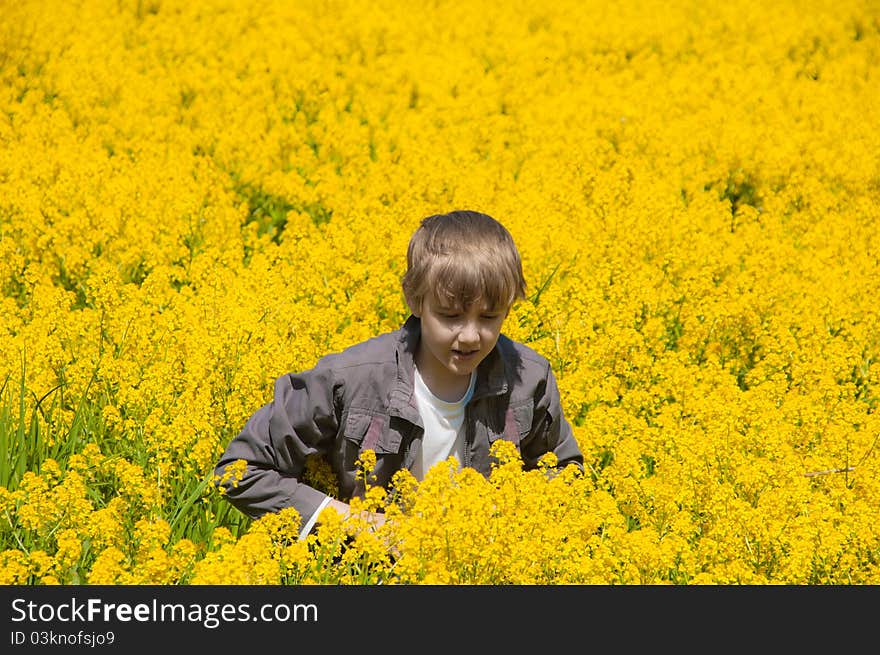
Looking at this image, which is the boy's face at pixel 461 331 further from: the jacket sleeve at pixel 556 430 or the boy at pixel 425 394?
the jacket sleeve at pixel 556 430

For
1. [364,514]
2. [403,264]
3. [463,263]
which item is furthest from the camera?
[403,264]

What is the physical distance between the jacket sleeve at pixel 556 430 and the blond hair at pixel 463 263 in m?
0.47

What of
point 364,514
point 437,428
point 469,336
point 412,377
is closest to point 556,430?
point 437,428

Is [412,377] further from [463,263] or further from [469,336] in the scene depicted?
[463,263]

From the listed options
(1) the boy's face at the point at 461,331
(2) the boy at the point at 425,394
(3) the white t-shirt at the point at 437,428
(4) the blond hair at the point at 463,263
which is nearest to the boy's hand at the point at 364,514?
(2) the boy at the point at 425,394

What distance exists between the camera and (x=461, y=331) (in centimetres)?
380

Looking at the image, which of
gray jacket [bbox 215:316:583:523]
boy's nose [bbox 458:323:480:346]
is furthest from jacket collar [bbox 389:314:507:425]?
boy's nose [bbox 458:323:480:346]

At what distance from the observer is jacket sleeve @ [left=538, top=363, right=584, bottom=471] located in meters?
4.25

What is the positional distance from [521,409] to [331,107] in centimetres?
487

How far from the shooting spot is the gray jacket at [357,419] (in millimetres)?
3969

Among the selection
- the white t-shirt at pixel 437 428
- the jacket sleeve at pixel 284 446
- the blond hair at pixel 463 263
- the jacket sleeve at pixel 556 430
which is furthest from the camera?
the jacket sleeve at pixel 556 430

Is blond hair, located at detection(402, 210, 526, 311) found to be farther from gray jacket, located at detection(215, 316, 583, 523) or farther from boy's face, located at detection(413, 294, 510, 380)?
gray jacket, located at detection(215, 316, 583, 523)

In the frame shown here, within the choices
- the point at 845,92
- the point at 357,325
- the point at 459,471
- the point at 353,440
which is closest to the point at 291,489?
the point at 353,440

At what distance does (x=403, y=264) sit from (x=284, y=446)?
227 centimetres
